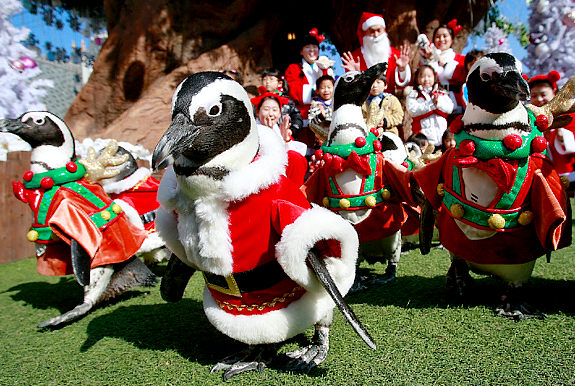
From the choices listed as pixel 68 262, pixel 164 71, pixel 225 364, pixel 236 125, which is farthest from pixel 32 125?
pixel 164 71

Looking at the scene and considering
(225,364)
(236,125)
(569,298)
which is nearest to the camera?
(236,125)

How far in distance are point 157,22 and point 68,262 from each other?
18.3ft

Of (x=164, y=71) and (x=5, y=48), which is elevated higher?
(x=5, y=48)

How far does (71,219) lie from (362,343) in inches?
65.9

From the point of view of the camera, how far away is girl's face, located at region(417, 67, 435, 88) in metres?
4.40

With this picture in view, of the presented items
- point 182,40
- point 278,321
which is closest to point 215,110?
point 278,321

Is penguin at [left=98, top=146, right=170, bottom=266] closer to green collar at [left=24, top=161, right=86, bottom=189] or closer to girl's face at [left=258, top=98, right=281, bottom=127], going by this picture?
green collar at [left=24, top=161, right=86, bottom=189]

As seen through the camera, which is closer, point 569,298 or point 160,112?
point 569,298

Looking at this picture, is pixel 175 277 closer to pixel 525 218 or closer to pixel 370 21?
pixel 525 218

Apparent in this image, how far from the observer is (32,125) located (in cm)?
257

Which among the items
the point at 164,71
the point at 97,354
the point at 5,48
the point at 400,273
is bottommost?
the point at 400,273

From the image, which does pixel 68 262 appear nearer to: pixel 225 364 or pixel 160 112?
pixel 225 364

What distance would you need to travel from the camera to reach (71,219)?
2.44 m

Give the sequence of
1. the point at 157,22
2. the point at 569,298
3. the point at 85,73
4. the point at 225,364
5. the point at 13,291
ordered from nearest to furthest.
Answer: the point at 225,364 < the point at 569,298 < the point at 13,291 < the point at 157,22 < the point at 85,73
